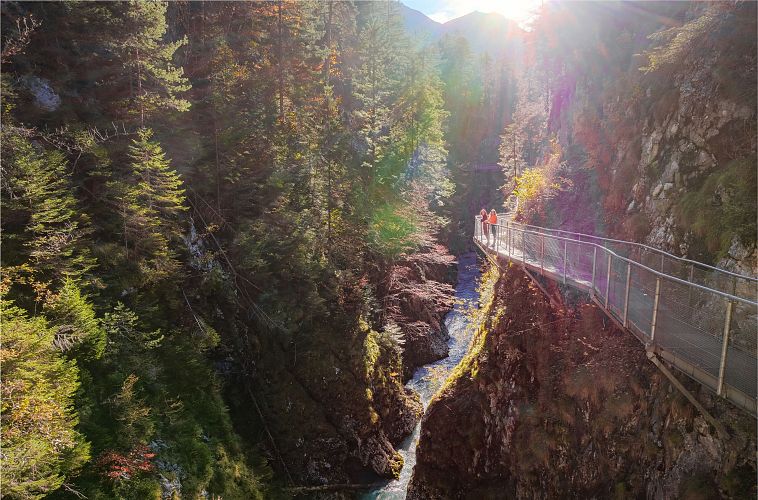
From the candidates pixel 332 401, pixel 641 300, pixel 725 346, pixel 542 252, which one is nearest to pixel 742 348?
pixel 725 346

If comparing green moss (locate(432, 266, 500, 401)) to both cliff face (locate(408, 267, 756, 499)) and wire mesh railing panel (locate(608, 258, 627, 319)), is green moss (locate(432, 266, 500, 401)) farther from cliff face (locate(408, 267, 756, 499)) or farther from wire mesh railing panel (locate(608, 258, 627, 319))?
wire mesh railing panel (locate(608, 258, 627, 319))

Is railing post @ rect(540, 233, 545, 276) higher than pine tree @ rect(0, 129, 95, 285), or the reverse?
pine tree @ rect(0, 129, 95, 285)

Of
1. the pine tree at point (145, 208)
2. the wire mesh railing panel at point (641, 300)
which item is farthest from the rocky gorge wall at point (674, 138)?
the pine tree at point (145, 208)

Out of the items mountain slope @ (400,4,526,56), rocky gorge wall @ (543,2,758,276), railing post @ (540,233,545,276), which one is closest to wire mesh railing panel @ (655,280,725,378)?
rocky gorge wall @ (543,2,758,276)

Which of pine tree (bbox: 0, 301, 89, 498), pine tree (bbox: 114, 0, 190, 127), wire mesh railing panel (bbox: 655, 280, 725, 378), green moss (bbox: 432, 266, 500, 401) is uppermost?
pine tree (bbox: 114, 0, 190, 127)

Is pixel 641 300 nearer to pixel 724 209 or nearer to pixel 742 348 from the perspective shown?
pixel 742 348

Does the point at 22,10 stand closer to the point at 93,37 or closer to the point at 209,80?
the point at 93,37

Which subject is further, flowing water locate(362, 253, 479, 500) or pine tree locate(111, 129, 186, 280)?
flowing water locate(362, 253, 479, 500)
